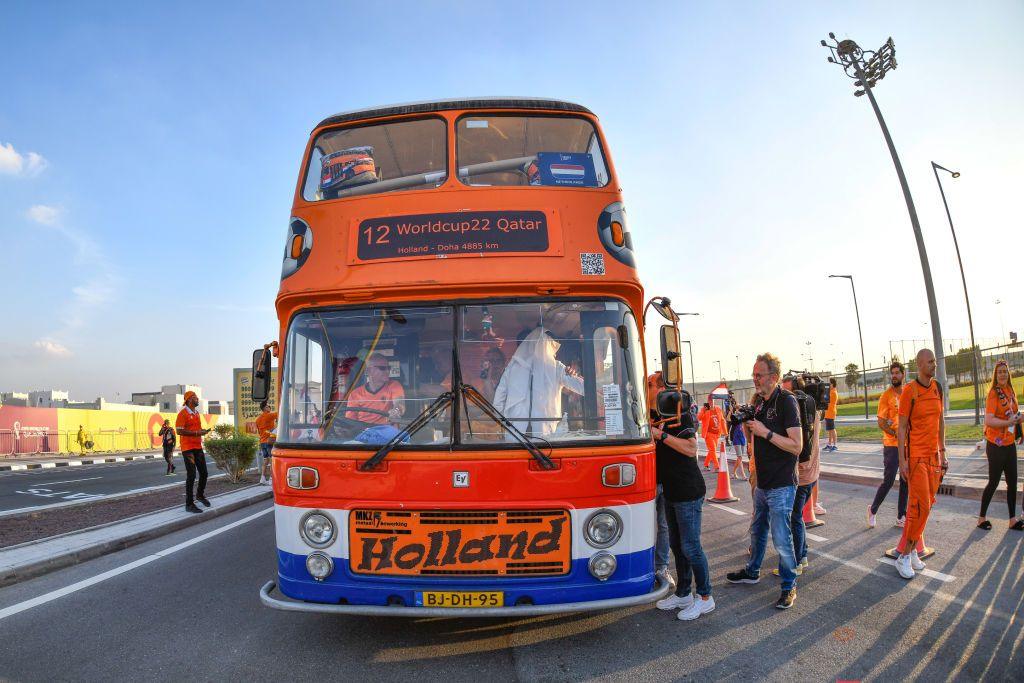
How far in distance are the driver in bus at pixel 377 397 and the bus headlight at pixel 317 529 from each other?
663 mm

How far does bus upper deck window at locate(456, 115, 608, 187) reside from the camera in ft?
16.3

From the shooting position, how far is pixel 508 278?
4375 mm

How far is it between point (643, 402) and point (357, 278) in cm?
213

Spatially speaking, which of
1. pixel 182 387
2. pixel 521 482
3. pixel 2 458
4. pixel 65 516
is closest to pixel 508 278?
pixel 521 482

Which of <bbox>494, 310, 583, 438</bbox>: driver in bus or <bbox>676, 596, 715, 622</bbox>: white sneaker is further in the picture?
<bbox>676, 596, 715, 622</bbox>: white sneaker

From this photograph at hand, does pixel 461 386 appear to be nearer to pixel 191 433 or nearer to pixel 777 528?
pixel 777 528

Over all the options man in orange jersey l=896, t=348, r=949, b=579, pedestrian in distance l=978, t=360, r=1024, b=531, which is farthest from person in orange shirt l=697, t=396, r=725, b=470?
man in orange jersey l=896, t=348, r=949, b=579

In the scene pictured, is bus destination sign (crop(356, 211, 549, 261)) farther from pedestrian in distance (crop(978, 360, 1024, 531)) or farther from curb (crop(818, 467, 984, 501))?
curb (crop(818, 467, 984, 501))

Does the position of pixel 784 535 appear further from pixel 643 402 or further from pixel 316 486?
pixel 316 486

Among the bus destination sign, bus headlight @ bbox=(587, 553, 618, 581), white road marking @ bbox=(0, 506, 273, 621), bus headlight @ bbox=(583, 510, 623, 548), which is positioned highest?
the bus destination sign

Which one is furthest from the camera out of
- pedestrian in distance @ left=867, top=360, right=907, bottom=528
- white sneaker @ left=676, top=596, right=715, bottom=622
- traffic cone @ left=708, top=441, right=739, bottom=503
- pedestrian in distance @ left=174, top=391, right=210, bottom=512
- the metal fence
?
the metal fence

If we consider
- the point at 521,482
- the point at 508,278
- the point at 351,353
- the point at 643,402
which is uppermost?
the point at 508,278

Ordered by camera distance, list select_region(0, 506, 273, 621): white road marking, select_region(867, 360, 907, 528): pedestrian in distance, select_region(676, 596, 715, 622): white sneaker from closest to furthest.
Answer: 1. select_region(676, 596, 715, 622): white sneaker
2. select_region(0, 506, 273, 621): white road marking
3. select_region(867, 360, 907, 528): pedestrian in distance

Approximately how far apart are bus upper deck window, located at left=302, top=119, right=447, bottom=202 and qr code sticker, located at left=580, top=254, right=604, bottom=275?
136cm
